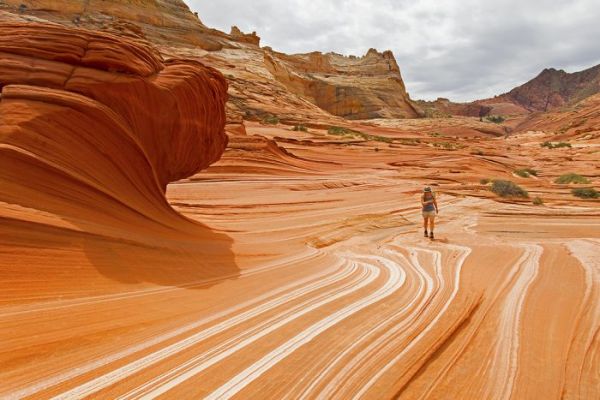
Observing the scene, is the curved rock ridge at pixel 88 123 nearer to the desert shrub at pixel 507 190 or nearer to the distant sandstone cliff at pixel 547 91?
the desert shrub at pixel 507 190

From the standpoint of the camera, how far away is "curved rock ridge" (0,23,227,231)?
11.0 feet

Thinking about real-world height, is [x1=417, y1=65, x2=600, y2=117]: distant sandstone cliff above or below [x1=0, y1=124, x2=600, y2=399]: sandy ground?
above

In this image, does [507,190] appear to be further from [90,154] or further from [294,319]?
[90,154]

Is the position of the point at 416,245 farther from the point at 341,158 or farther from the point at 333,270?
the point at 341,158

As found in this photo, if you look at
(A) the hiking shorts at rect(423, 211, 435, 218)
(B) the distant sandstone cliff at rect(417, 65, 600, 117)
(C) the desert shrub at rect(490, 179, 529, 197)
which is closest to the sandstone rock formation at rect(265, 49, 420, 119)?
(C) the desert shrub at rect(490, 179, 529, 197)

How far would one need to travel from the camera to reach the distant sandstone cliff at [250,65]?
3391 centimetres

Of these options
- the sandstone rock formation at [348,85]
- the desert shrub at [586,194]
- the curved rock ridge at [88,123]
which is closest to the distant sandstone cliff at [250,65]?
the sandstone rock formation at [348,85]

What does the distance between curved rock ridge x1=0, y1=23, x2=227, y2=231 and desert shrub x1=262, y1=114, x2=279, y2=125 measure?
2224 centimetres

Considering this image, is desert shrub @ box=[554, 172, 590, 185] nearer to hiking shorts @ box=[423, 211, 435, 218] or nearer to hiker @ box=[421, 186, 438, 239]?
hiker @ box=[421, 186, 438, 239]

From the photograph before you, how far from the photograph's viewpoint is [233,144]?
13875 mm

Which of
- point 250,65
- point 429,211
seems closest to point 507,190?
point 429,211

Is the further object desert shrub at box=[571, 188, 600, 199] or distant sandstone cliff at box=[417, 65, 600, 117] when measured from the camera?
distant sandstone cliff at box=[417, 65, 600, 117]

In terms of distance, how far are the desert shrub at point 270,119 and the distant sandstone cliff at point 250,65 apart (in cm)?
62

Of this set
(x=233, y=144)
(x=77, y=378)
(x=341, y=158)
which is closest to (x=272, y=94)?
(x=341, y=158)
